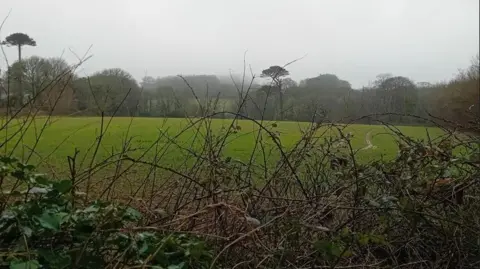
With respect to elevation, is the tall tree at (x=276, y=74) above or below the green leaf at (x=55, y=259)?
above

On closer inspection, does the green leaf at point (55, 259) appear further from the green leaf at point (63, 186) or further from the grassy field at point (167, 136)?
the grassy field at point (167, 136)

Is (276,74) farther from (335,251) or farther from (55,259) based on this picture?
(55,259)

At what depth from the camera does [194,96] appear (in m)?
3.72

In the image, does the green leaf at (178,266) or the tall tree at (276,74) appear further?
the tall tree at (276,74)

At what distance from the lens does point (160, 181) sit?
3.20 m

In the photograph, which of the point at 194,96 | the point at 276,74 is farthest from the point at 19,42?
the point at 276,74

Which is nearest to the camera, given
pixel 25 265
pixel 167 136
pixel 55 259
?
pixel 25 265

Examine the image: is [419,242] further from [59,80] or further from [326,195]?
[59,80]

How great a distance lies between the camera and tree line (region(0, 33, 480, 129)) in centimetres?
314

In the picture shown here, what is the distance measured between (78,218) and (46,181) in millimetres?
237

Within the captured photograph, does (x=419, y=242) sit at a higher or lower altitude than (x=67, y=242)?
lower

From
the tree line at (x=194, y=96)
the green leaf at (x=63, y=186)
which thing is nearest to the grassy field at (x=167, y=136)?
the tree line at (x=194, y=96)

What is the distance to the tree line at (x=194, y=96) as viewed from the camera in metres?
3.14

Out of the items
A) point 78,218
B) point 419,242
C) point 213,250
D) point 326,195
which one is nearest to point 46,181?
point 78,218
